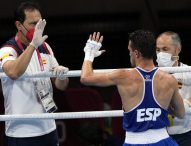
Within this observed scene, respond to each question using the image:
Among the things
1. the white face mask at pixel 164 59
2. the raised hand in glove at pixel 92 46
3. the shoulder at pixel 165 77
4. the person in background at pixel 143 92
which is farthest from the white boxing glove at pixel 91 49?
the white face mask at pixel 164 59

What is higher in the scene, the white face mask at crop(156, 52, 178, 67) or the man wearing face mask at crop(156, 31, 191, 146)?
the white face mask at crop(156, 52, 178, 67)

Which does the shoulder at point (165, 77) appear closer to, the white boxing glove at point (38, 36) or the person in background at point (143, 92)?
the person in background at point (143, 92)

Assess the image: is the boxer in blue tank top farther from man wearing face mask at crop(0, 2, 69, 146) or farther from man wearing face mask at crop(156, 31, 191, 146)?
man wearing face mask at crop(156, 31, 191, 146)

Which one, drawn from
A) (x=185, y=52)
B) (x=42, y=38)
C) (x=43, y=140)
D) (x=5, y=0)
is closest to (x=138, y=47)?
(x=42, y=38)

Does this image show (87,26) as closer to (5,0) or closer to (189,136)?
(5,0)

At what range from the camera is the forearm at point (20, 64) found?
3133 millimetres

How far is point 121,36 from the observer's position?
7.39 metres

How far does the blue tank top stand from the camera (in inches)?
115

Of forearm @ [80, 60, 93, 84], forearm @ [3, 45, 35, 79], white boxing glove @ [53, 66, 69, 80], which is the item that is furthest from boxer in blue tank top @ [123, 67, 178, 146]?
forearm @ [3, 45, 35, 79]

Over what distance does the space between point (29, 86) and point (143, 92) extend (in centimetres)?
81

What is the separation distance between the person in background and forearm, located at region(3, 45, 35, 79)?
0.37m

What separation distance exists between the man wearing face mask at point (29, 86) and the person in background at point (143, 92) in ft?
1.51

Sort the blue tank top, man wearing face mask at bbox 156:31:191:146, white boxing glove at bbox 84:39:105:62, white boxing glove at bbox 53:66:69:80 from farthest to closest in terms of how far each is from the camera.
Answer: man wearing face mask at bbox 156:31:191:146
white boxing glove at bbox 53:66:69:80
white boxing glove at bbox 84:39:105:62
the blue tank top

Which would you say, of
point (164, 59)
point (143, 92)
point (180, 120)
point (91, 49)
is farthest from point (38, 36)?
point (180, 120)
